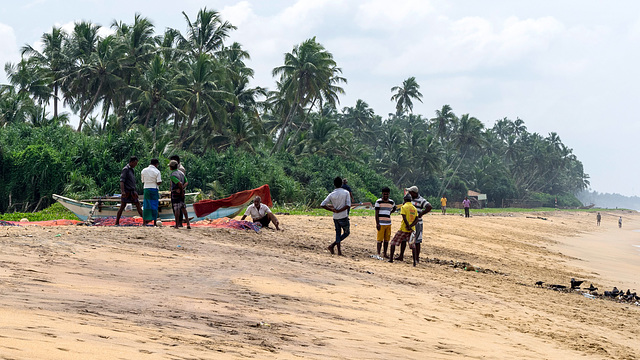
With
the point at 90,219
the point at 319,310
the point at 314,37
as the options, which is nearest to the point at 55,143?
the point at 90,219

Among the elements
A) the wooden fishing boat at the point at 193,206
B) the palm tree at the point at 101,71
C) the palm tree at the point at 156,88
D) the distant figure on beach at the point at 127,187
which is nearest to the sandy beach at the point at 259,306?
the distant figure on beach at the point at 127,187

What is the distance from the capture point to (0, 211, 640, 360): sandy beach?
3906mm

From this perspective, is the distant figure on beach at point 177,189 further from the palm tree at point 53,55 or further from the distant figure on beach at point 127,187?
the palm tree at point 53,55

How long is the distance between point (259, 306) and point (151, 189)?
7015 mm

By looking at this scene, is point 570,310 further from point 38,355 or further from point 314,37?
point 314,37

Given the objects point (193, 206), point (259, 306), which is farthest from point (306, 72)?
point (259, 306)

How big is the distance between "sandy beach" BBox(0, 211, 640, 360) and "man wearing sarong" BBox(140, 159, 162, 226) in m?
0.84

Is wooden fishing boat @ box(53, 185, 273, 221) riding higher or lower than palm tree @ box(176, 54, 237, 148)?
lower

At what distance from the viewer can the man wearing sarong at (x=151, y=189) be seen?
11641 millimetres

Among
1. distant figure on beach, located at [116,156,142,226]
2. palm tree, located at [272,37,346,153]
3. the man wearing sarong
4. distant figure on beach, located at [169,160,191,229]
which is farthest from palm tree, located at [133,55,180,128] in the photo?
distant figure on beach, located at [169,160,191,229]

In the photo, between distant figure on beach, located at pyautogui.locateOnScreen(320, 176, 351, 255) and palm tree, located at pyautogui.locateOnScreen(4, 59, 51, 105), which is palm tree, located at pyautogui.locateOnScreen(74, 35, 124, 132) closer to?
palm tree, located at pyautogui.locateOnScreen(4, 59, 51, 105)

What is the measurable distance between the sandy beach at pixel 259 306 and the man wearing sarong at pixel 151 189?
0.84 m

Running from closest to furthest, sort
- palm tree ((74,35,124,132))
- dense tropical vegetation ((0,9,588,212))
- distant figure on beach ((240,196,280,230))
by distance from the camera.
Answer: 1. distant figure on beach ((240,196,280,230))
2. dense tropical vegetation ((0,9,588,212))
3. palm tree ((74,35,124,132))

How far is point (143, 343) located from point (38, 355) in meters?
0.80
